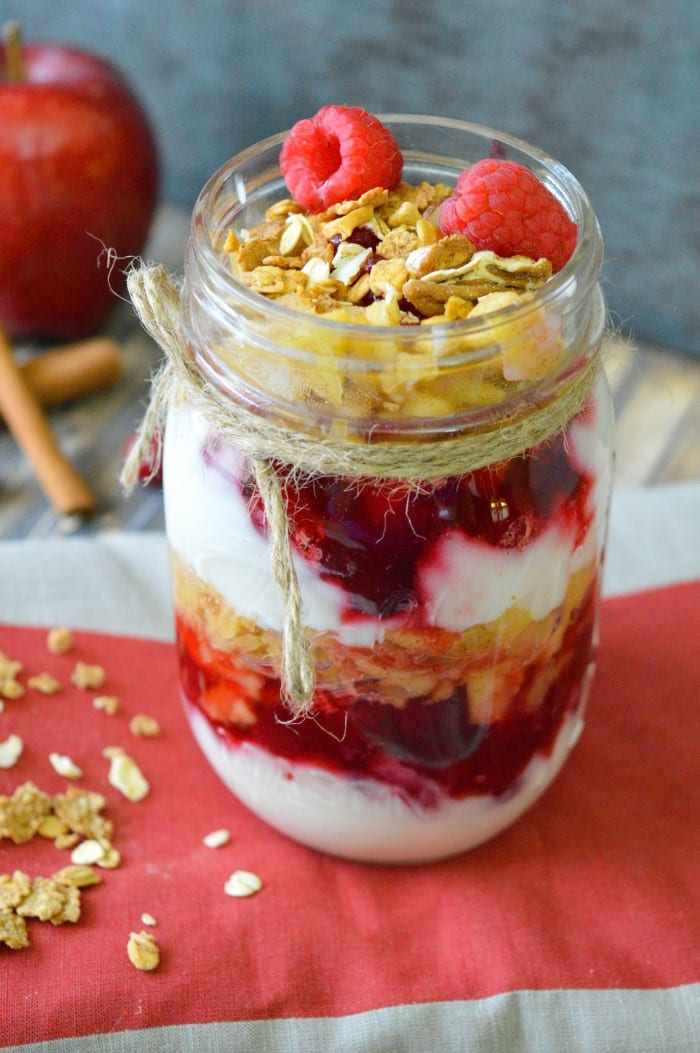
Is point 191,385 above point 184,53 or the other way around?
above

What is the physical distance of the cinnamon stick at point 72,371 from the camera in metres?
1.48

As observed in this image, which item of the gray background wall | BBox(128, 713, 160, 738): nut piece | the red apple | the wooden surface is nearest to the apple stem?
the red apple

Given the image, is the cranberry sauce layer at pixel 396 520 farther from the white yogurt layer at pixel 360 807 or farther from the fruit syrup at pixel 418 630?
the white yogurt layer at pixel 360 807

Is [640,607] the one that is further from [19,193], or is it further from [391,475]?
[19,193]

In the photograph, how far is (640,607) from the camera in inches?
43.7

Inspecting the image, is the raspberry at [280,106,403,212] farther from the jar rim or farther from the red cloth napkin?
the red cloth napkin

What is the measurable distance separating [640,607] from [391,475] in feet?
1.67

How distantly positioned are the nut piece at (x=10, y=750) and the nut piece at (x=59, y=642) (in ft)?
0.33

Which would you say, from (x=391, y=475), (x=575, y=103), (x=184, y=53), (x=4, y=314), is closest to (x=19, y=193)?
(x=4, y=314)

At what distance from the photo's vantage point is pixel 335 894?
34.7 inches

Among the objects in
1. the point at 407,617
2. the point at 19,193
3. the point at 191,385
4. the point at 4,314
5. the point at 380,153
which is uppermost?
the point at 380,153

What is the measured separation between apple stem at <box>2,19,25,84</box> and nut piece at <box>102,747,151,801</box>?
0.96 metres

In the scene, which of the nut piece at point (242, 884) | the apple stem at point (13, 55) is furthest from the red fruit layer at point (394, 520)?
the apple stem at point (13, 55)

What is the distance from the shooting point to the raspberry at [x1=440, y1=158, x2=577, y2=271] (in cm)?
69
